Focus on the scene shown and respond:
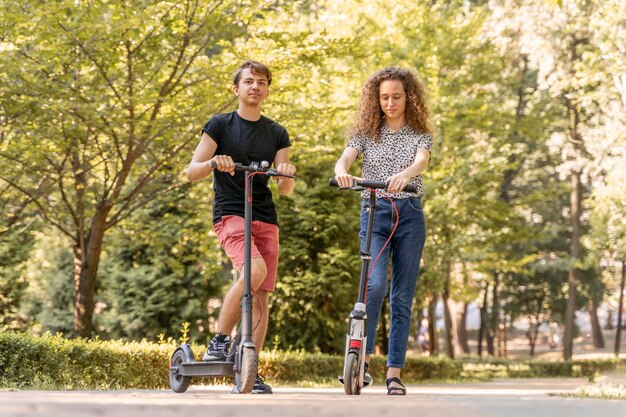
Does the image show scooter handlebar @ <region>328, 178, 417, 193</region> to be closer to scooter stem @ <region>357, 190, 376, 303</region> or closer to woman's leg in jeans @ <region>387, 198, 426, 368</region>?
scooter stem @ <region>357, 190, 376, 303</region>

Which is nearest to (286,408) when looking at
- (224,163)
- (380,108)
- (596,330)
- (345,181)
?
(345,181)

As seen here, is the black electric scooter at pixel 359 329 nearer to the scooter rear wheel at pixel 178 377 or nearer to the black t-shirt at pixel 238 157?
the black t-shirt at pixel 238 157

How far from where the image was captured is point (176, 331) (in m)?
21.2

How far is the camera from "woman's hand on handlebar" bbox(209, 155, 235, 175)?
5629 millimetres

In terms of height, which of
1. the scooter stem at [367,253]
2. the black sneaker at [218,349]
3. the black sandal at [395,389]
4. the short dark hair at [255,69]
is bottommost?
the black sandal at [395,389]

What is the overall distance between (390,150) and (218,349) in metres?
1.64

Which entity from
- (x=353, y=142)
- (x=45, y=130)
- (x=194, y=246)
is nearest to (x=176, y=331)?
(x=194, y=246)

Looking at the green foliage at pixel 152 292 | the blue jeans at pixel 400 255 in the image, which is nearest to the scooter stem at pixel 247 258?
the blue jeans at pixel 400 255

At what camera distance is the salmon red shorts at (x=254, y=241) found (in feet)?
19.5

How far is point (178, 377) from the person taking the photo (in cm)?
630

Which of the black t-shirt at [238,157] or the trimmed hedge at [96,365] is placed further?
the trimmed hedge at [96,365]

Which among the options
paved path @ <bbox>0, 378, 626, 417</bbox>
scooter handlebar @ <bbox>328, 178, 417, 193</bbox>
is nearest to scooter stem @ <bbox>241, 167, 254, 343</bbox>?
scooter handlebar @ <bbox>328, 178, 417, 193</bbox>

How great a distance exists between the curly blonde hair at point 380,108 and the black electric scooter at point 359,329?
642 millimetres

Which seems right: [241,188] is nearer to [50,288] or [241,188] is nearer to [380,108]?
[380,108]
